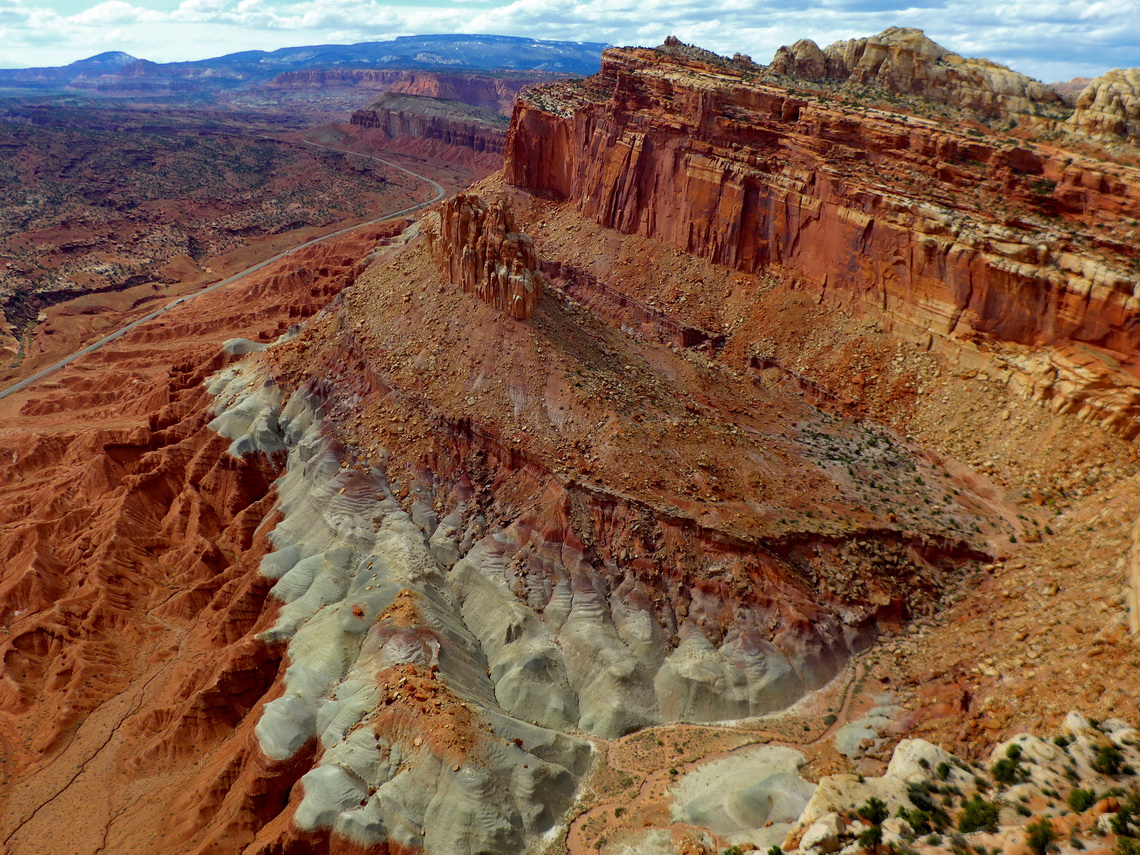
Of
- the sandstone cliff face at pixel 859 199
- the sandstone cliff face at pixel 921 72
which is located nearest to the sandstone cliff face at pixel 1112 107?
the sandstone cliff face at pixel 921 72

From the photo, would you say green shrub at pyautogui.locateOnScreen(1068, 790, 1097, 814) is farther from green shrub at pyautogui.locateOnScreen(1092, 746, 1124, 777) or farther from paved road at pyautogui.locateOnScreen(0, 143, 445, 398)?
paved road at pyautogui.locateOnScreen(0, 143, 445, 398)

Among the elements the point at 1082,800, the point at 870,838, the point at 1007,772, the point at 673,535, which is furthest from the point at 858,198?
the point at 870,838

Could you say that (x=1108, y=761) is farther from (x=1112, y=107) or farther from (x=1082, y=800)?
(x=1112, y=107)

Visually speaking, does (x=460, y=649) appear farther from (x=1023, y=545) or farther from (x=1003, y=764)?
(x=1023, y=545)

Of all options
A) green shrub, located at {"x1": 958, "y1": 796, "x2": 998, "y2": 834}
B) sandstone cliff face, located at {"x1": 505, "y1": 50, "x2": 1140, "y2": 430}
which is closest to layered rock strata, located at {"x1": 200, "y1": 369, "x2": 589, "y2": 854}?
green shrub, located at {"x1": 958, "y1": 796, "x2": 998, "y2": 834}

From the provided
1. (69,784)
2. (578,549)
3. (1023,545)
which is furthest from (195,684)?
(1023,545)

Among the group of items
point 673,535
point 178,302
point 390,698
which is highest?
point 673,535
